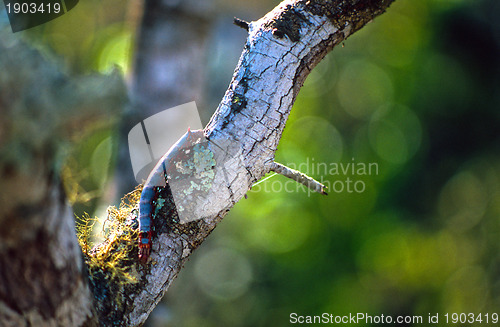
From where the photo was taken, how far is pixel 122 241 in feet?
5.29

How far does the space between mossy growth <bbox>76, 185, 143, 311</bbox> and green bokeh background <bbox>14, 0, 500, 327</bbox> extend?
384cm

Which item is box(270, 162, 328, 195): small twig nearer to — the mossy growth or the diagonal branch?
the diagonal branch

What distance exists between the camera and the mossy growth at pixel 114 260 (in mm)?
1472

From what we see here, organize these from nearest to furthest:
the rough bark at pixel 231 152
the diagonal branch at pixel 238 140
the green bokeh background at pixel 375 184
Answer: the rough bark at pixel 231 152, the diagonal branch at pixel 238 140, the green bokeh background at pixel 375 184

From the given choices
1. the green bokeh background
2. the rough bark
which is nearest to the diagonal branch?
the rough bark

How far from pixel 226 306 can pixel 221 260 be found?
78 centimetres

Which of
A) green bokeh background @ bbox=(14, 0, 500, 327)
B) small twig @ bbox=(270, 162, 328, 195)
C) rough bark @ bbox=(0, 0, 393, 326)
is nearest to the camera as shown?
rough bark @ bbox=(0, 0, 393, 326)

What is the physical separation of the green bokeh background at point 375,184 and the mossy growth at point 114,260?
384 centimetres

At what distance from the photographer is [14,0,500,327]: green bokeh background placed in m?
6.25

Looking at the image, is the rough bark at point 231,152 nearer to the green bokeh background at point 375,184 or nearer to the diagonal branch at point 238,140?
the diagonal branch at point 238,140

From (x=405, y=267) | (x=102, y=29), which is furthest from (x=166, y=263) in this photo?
(x=102, y=29)

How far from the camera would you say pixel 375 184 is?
7.21m

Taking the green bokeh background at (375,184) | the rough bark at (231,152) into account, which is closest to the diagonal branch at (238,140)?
the rough bark at (231,152)

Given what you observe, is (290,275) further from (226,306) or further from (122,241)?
(122,241)
